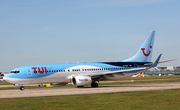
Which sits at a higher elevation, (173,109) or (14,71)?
(14,71)

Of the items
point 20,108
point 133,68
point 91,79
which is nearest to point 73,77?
point 91,79

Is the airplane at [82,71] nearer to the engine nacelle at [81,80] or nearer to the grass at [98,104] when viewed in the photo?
the engine nacelle at [81,80]

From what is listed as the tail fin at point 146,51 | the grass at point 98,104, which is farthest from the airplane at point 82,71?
the grass at point 98,104

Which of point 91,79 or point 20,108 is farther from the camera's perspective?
point 91,79

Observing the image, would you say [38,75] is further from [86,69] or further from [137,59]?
[137,59]

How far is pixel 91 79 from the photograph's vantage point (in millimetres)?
45812

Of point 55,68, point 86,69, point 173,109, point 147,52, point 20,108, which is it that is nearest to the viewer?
point 173,109

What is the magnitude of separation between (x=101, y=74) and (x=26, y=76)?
13.4 meters

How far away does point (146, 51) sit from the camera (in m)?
54.5

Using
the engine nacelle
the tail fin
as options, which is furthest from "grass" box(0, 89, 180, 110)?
the tail fin

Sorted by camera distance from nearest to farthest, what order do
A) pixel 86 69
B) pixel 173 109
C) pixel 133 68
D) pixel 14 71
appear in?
pixel 173 109, pixel 14 71, pixel 86 69, pixel 133 68

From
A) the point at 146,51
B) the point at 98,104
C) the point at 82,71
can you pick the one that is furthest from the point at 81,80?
the point at 98,104

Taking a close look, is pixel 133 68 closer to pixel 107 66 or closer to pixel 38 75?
pixel 107 66

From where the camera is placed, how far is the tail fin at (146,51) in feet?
176
